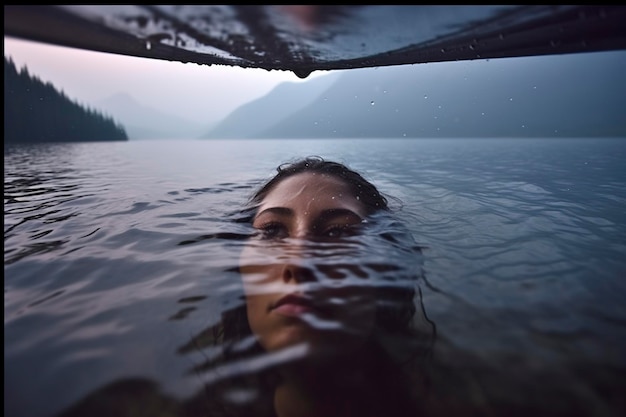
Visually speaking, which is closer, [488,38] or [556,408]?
[556,408]

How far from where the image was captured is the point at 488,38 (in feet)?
8.55

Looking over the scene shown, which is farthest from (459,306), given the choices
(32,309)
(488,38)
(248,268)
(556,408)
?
(32,309)

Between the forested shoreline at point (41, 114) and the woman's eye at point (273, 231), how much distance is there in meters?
77.4

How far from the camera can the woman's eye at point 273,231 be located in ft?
11.0

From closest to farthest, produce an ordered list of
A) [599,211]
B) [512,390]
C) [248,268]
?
[512,390] < [248,268] < [599,211]

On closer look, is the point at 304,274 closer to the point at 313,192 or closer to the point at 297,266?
the point at 297,266

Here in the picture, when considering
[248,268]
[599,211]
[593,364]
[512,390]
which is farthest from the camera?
[599,211]

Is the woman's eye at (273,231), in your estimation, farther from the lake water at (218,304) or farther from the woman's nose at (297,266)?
the lake water at (218,304)

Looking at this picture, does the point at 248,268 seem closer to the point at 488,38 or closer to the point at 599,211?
the point at 488,38

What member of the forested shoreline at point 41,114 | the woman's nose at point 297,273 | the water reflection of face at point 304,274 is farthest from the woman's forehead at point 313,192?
the forested shoreline at point 41,114

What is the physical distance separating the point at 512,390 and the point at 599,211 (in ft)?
24.3

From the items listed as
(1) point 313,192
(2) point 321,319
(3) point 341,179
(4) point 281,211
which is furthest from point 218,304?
(3) point 341,179

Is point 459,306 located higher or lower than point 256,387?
higher

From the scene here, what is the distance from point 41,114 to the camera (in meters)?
69.5
